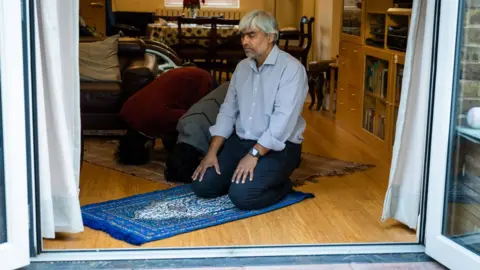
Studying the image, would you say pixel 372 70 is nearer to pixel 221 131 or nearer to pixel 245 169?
pixel 221 131

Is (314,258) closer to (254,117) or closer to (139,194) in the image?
(254,117)

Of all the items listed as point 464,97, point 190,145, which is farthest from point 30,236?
point 464,97

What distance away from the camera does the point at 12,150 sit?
274cm

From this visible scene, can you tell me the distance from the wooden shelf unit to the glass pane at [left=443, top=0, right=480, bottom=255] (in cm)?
219

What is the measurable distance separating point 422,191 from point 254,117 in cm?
105

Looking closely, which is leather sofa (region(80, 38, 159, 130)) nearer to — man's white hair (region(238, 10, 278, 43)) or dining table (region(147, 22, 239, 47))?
man's white hair (region(238, 10, 278, 43))

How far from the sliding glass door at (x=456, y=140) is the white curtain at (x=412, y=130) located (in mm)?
247

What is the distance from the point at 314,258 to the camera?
9.93 ft

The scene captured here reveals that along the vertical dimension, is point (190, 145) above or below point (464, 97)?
below

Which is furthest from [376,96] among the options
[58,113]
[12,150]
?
[12,150]

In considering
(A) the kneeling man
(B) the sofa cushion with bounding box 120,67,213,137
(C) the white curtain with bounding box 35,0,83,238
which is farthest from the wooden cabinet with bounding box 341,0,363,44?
(C) the white curtain with bounding box 35,0,83,238

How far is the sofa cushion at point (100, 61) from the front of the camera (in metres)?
5.73

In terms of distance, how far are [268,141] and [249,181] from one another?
0.24m

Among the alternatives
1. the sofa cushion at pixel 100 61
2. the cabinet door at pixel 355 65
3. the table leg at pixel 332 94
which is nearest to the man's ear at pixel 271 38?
the sofa cushion at pixel 100 61
